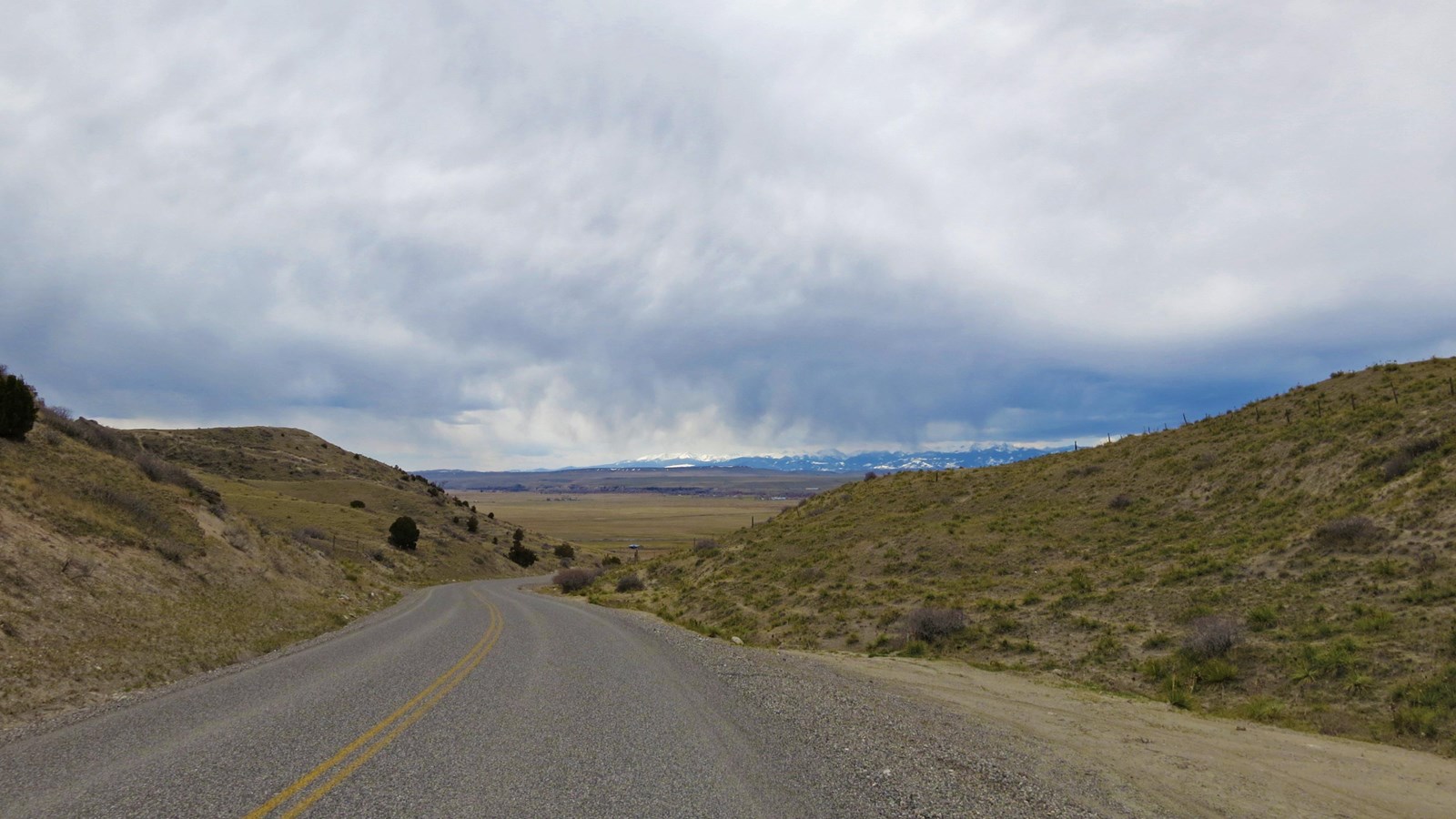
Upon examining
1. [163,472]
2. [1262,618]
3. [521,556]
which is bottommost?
[521,556]

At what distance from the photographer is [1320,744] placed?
13781mm

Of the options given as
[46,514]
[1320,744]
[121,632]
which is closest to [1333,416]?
[1320,744]

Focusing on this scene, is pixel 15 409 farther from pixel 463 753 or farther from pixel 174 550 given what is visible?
pixel 463 753

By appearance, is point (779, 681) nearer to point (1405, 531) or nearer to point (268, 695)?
point (268, 695)

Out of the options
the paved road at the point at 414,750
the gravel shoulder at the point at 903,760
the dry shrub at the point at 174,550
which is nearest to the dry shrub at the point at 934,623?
the gravel shoulder at the point at 903,760

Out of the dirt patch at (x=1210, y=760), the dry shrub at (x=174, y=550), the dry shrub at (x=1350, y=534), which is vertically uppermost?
the dry shrub at (x=1350, y=534)

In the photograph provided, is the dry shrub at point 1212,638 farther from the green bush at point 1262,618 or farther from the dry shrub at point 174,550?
the dry shrub at point 174,550

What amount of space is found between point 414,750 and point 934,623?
21.0 m

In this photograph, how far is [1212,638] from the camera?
19891 millimetres

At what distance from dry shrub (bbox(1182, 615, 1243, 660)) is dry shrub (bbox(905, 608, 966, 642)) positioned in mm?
7230

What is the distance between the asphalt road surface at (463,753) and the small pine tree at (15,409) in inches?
657

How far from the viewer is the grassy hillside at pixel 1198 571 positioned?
17.4m

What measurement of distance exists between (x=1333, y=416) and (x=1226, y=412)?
419 inches

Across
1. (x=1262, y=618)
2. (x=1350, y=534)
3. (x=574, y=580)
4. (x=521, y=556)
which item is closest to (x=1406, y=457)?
(x=1350, y=534)
